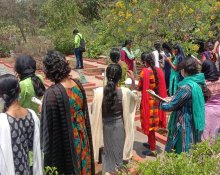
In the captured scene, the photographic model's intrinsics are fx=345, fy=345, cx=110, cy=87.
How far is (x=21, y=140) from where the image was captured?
293 centimetres

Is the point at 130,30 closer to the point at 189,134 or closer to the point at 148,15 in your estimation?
the point at 148,15

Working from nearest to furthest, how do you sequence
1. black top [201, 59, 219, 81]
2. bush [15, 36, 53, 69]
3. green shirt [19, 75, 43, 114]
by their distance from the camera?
green shirt [19, 75, 43, 114] → black top [201, 59, 219, 81] → bush [15, 36, 53, 69]

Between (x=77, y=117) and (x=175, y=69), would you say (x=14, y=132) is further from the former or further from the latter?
(x=175, y=69)

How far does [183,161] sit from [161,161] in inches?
7.5

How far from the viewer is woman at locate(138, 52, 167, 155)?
516 centimetres

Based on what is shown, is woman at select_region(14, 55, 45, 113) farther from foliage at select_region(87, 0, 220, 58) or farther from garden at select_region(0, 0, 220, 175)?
foliage at select_region(87, 0, 220, 58)

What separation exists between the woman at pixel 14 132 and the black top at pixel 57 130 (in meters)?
0.44

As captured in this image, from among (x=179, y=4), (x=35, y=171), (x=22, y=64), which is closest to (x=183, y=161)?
(x=35, y=171)

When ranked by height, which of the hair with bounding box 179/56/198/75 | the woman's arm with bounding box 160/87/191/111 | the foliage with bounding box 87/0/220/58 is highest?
the foliage with bounding box 87/0/220/58

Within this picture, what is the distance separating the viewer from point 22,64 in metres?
4.02

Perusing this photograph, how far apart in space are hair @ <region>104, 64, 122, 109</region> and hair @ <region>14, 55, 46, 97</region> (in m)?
0.80

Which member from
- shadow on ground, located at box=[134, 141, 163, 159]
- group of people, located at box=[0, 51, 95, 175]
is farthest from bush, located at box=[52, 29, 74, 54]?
group of people, located at box=[0, 51, 95, 175]

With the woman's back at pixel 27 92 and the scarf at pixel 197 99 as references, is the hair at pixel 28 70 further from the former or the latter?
the scarf at pixel 197 99

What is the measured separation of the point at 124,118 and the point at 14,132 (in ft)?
5.62
